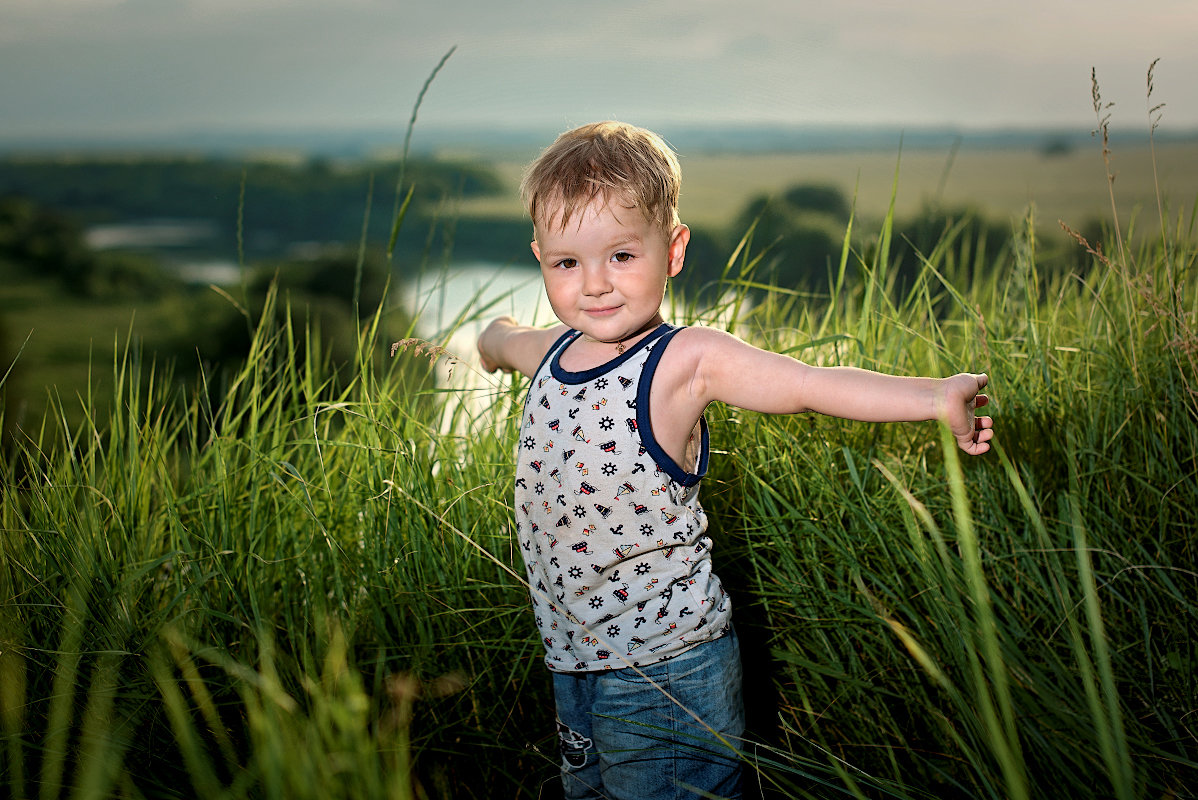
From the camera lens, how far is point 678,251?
48.0 inches

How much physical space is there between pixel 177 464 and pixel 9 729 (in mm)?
735

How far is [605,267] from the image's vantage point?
114 centimetres

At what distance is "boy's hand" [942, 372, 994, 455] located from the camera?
1.05 m

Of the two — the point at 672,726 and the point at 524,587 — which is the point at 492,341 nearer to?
the point at 524,587

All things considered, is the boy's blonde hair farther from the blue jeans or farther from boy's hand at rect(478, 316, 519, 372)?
the blue jeans

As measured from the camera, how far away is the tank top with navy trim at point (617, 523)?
1.15 metres

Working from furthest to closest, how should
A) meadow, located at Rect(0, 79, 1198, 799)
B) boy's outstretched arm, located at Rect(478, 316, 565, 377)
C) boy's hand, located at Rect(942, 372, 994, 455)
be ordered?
boy's outstretched arm, located at Rect(478, 316, 565, 377) → meadow, located at Rect(0, 79, 1198, 799) → boy's hand, located at Rect(942, 372, 994, 455)

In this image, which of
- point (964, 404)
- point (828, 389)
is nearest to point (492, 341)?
point (828, 389)

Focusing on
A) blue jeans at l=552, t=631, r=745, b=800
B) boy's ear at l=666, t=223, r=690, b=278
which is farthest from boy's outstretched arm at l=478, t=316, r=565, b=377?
blue jeans at l=552, t=631, r=745, b=800

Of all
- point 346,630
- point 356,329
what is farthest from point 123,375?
point 346,630

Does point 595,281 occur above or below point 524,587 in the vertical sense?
above

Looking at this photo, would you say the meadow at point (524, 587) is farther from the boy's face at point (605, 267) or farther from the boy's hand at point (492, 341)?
the boy's face at point (605, 267)

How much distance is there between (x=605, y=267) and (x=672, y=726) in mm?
619

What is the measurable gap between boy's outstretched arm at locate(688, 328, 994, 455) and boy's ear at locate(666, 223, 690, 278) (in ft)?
0.37
